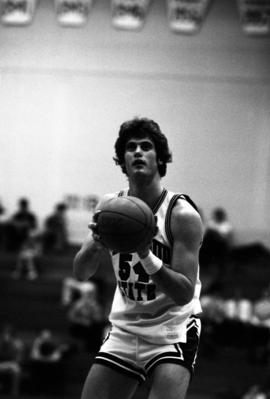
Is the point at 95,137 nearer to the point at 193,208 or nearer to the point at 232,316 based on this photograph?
the point at 232,316

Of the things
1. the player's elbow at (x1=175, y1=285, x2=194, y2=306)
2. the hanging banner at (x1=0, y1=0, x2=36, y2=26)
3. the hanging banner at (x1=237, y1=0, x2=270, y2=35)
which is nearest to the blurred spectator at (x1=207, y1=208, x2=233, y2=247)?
the hanging banner at (x1=237, y1=0, x2=270, y2=35)

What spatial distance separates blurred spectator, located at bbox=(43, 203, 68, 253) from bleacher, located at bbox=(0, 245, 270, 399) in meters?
0.41

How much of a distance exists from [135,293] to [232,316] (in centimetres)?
1024

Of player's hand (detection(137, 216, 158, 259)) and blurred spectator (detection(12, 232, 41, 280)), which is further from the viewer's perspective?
blurred spectator (detection(12, 232, 41, 280))

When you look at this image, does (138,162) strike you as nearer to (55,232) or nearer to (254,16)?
(55,232)

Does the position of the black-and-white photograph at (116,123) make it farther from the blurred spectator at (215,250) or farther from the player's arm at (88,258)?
the player's arm at (88,258)

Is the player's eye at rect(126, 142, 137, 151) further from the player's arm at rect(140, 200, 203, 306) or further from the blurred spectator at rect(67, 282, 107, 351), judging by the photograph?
the blurred spectator at rect(67, 282, 107, 351)

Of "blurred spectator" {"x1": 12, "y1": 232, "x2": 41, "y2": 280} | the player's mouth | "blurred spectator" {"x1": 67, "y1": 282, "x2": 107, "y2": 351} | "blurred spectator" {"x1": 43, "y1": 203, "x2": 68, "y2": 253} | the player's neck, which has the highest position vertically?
the player's mouth

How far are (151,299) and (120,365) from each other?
40 cm

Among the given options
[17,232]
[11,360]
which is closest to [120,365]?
[11,360]

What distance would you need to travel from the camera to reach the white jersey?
470 centimetres

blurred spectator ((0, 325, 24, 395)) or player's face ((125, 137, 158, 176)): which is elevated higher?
player's face ((125, 137, 158, 176))

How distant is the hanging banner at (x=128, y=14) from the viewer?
1800cm

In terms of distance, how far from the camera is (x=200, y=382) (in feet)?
43.7
